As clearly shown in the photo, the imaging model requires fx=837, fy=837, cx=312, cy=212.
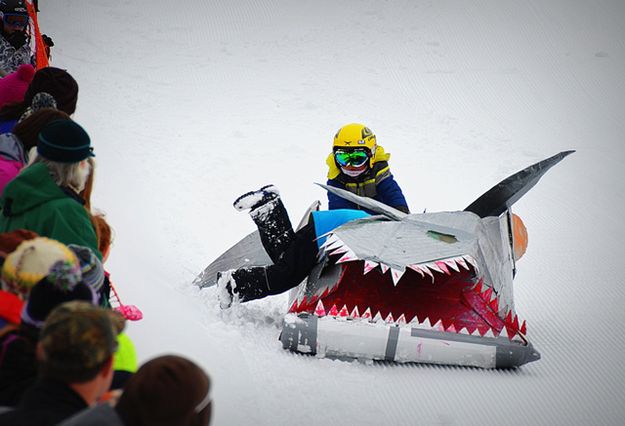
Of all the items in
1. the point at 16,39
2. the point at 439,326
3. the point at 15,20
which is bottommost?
the point at 439,326

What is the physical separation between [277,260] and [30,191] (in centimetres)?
208

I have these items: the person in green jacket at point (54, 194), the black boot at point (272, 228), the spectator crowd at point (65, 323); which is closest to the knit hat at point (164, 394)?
the spectator crowd at point (65, 323)

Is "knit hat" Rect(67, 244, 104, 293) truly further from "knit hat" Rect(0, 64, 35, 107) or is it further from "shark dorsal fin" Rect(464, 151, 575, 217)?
"shark dorsal fin" Rect(464, 151, 575, 217)

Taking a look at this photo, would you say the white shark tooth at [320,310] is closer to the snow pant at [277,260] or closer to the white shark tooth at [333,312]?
the white shark tooth at [333,312]

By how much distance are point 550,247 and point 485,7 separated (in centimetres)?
903

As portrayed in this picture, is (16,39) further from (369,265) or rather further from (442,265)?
(442,265)

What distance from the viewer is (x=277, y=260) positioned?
17.1ft

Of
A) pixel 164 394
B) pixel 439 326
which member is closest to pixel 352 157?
pixel 439 326

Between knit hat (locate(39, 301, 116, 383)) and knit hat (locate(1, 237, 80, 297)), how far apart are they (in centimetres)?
45

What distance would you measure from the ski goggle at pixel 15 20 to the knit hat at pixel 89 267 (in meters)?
5.42

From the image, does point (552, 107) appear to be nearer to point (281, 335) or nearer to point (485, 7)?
point (485, 7)

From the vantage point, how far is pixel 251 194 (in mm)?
5297

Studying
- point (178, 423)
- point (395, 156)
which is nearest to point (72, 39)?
point (395, 156)

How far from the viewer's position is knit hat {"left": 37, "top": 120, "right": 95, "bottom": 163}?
3436 mm
